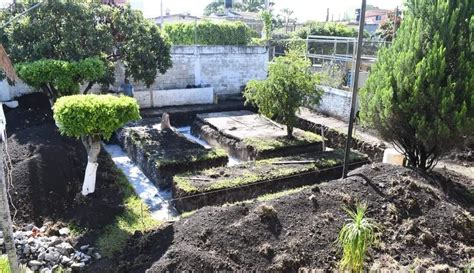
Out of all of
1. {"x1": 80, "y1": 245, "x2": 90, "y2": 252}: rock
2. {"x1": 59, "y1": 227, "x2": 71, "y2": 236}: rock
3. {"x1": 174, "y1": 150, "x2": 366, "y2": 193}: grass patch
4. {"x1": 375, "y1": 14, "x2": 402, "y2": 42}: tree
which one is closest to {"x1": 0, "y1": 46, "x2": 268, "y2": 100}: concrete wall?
{"x1": 375, "y1": 14, "x2": 402, "y2": 42}: tree

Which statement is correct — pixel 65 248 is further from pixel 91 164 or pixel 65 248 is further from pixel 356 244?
pixel 356 244

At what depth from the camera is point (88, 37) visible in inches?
546

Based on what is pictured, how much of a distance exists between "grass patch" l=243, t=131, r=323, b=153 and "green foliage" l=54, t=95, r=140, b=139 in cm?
477

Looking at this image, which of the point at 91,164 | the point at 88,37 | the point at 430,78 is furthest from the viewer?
the point at 88,37

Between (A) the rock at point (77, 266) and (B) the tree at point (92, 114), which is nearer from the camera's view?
(A) the rock at point (77, 266)

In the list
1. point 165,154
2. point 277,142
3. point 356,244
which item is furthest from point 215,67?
point 356,244

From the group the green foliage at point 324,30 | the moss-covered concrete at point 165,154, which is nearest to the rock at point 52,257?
the moss-covered concrete at point 165,154

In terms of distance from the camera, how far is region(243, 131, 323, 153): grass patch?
12.4 meters

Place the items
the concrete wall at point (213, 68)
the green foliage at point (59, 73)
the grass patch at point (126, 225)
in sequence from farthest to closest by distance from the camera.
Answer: the concrete wall at point (213, 68)
the green foliage at point (59, 73)
the grass patch at point (126, 225)

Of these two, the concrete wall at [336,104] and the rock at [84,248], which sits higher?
the concrete wall at [336,104]

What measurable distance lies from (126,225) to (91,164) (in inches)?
71.4

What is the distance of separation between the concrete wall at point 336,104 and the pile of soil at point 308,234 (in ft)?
26.4

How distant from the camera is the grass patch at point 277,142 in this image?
12.4 m

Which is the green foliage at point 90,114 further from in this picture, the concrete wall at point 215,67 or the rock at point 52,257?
Answer: the concrete wall at point 215,67
